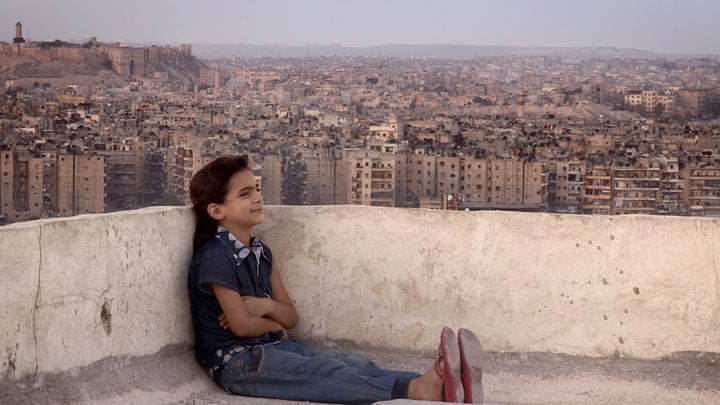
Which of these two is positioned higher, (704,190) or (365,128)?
(365,128)

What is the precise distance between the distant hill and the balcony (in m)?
33.1

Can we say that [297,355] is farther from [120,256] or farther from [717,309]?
[717,309]

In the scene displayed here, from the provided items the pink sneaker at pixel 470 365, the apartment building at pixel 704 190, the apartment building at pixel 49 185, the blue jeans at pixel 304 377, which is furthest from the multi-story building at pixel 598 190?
the pink sneaker at pixel 470 365

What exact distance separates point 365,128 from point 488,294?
3821 centimetres

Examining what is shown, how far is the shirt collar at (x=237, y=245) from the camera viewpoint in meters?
4.44

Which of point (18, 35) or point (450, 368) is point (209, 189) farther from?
point (18, 35)

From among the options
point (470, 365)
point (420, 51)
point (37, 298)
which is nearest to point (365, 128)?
point (420, 51)

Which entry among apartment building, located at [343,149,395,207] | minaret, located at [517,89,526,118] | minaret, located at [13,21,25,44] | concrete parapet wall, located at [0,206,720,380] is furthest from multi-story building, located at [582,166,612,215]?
concrete parapet wall, located at [0,206,720,380]

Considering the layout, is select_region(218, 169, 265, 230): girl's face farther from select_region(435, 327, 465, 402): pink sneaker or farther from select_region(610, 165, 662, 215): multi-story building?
select_region(610, 165, 662, 215): multi-story building

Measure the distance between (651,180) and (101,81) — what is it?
1948cm

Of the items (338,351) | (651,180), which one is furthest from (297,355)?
(651,180)

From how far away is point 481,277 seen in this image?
4.82 meters

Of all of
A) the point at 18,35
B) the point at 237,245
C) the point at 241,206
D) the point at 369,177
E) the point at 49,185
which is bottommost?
the point at 49,185

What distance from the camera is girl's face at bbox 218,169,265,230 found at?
4508 mm
